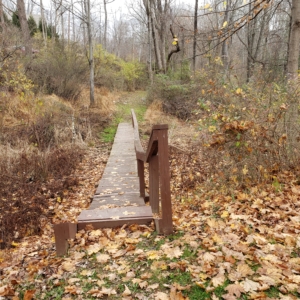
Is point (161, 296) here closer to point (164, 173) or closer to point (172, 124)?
point (164, 173)

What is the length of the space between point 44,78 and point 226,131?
428 inches

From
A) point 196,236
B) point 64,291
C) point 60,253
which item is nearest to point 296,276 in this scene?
point 196,236

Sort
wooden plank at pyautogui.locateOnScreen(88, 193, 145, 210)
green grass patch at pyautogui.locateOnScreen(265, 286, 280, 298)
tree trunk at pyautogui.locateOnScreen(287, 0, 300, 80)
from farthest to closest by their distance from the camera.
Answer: tree trunk at pyautogui.locateOnScreen(287, 0, 300, 80), wooden plank at pyautogui.locateOnScreen(88, 193, 145, 210), green grass patch at pyautogui.locateOnScreen(265, 286, 280, 298)

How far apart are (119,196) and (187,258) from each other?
3225mm

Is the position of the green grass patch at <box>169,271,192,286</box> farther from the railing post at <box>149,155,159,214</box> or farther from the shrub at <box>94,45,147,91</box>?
the shrub at <box>94,45,147,91</box>

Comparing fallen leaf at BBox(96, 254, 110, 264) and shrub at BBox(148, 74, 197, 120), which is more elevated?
shrub at BBox(148, 74, 197, 120)

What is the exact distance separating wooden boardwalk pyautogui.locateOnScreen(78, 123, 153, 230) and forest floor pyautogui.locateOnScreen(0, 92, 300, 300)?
6.0 inches

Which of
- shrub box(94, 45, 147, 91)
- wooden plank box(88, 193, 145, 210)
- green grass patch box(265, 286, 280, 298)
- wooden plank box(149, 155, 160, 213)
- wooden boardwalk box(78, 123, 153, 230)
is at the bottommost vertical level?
wooden plank box(88, 193, 145, 210)

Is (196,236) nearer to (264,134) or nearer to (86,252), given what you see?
(86,252)

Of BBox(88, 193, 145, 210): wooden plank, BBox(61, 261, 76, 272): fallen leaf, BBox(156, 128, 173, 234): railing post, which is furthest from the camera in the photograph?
BBox(88, 193, 145, 210): wooden plank

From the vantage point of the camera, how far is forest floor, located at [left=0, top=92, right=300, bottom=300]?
227cm

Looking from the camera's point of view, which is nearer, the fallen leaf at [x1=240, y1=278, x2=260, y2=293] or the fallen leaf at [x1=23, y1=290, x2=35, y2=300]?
the fallen leaf at [x1=240, y1=278, x2=260, y2=293]

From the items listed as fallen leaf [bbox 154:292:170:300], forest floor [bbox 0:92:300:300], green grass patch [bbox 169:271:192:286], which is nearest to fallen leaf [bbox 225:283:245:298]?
forest floor [bbox 0:92:300:300]

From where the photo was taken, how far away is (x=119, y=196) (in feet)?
18.9
